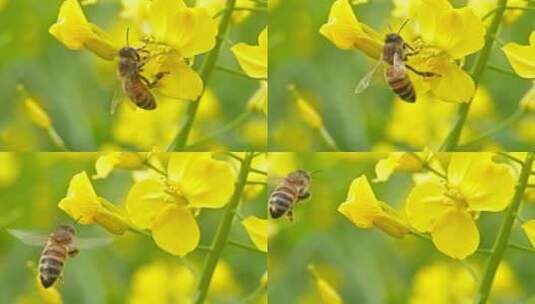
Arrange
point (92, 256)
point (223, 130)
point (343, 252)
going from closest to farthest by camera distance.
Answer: point (223, 130) < point (343, 252) < point (92, 256)

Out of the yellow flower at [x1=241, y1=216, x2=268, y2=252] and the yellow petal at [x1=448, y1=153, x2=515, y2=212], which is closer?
the yellow petal at [x1=448, y1=153, x2=515, y2=212]

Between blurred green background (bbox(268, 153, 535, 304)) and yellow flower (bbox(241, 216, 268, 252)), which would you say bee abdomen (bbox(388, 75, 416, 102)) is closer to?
blurred green background (bbox(268, 153, 535, 304))

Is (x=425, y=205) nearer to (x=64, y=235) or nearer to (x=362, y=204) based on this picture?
(x=362, y=204)

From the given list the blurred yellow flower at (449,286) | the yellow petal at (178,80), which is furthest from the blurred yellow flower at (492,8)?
the blurred yellow flower at (449,286)

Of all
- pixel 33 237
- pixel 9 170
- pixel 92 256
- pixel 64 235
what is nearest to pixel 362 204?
pixel 64 235

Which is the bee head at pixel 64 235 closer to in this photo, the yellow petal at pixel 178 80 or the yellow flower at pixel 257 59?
the yellow petal at pixel 178 80

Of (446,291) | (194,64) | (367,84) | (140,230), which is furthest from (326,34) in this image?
(446,291)

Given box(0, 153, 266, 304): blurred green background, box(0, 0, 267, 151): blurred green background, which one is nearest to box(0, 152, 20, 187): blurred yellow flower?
box(0, 153, 266, 304): blurred green background
